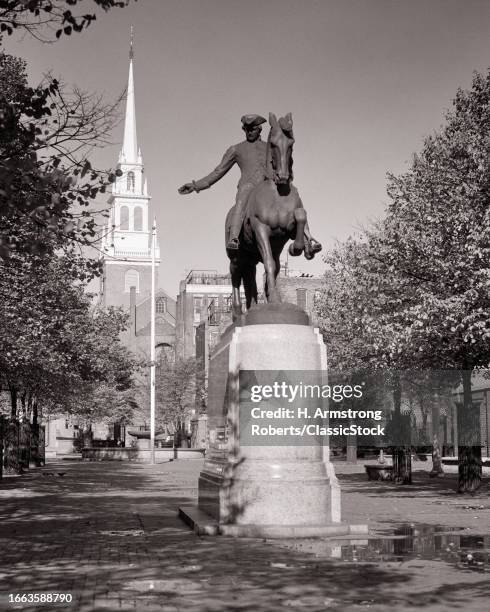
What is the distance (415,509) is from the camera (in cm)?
1712

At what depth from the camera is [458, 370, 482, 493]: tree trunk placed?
907 inches

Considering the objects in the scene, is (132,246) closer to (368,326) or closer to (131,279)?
(131,279)

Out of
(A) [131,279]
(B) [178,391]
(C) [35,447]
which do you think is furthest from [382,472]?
(A) [131,279]

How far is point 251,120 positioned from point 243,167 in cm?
74

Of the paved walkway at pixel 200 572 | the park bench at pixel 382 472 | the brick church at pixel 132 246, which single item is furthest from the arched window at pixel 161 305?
the paved walkway at pixel 200 572

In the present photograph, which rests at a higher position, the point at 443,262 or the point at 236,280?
the point at 443,262

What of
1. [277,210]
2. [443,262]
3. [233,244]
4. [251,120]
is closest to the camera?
[277,210]

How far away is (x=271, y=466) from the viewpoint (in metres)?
11.3

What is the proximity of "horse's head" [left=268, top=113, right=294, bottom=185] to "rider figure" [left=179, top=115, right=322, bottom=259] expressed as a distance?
20.9 inches

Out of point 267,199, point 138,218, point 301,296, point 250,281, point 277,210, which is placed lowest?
point 250,281

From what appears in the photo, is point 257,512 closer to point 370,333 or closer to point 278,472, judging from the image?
point 278,472

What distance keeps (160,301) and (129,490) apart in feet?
304

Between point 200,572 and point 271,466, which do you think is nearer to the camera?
point 200,572

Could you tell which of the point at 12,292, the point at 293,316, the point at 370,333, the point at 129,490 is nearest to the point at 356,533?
the point at 293,316
